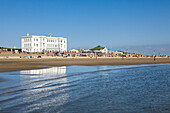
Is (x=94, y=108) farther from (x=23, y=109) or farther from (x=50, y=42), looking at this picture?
(x=50, y=42)

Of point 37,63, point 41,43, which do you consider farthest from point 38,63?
point 41,43

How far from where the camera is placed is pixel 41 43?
97562mm

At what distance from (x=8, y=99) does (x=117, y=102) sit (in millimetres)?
4092

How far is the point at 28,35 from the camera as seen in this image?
100 meters

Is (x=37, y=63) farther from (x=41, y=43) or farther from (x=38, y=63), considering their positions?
(x=41, y=43)

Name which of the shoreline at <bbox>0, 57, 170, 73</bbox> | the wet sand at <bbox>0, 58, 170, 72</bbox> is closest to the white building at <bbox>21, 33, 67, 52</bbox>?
the shoreline at <bbox>0, 57, 170, 73</bbox>

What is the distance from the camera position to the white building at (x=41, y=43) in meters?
96.2

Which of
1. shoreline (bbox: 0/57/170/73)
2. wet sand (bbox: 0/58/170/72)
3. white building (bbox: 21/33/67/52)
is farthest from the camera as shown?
white building (bbox: 21/33/67/52)

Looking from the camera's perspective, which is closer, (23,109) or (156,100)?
(23,109)

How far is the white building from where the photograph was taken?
9625 centimetres

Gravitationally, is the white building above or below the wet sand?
above

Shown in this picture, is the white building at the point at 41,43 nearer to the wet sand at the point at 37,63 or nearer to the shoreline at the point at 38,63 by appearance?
the shoreline at the point at 38,63

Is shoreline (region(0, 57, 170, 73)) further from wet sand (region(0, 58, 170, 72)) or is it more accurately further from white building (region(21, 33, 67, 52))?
white building (region(21, 33, 67, 52))

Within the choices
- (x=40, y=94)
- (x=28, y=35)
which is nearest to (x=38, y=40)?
(x=28, y=35)
